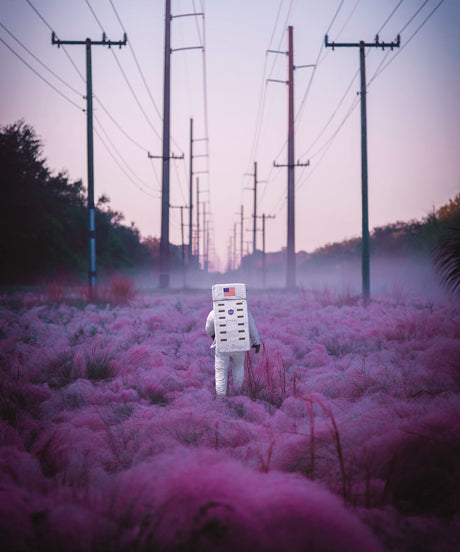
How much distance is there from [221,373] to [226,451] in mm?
1230

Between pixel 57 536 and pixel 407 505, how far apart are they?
159 centimetres

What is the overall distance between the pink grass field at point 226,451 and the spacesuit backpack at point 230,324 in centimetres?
55

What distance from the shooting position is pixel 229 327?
3.39 metres

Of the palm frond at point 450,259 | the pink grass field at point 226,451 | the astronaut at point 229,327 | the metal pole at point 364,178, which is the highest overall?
the metal pole at point 364,178

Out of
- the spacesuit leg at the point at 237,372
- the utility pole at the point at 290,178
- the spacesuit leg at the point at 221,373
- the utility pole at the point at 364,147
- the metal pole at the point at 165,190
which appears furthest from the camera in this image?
the utility pole at the point at 290,178

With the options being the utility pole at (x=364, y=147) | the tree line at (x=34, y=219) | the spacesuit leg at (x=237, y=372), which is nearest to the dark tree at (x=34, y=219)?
the tree line at (x=34, y=219)

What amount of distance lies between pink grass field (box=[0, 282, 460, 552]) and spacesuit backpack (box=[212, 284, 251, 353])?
0.55 meters

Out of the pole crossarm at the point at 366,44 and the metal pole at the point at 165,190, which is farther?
the metal pole at the point at 165,190

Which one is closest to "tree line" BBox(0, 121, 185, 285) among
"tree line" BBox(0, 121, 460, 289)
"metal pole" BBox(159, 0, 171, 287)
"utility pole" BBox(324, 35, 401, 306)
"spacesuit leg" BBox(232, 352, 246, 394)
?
"tree line" BBox(0, 121, 460, 289)

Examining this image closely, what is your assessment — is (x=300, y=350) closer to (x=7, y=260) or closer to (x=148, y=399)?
(x=148, y=399)

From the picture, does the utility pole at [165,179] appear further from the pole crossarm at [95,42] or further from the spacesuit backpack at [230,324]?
the spacesuit backpack at [230,324]

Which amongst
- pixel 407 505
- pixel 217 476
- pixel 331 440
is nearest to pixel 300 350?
pixel 331 440

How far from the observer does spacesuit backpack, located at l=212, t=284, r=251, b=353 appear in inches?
132

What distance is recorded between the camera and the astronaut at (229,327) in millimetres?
3365
